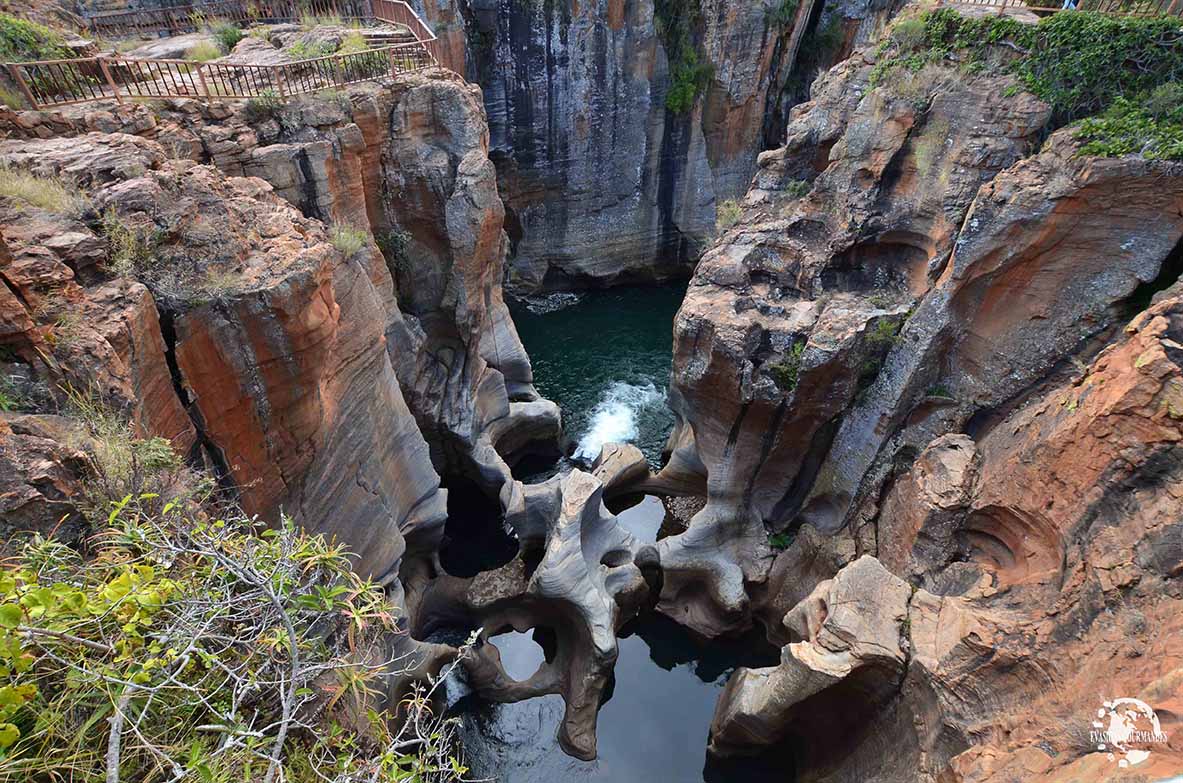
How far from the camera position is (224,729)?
2406 mm

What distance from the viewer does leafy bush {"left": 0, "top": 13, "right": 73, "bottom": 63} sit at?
7957mm

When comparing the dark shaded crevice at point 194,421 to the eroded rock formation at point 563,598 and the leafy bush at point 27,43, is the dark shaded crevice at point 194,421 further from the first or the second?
the leafy bush at point 27,43

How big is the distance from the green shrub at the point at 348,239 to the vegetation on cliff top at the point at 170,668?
19.2 feet

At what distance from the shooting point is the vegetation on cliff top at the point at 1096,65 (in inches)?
288

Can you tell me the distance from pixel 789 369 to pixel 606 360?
9400 mm

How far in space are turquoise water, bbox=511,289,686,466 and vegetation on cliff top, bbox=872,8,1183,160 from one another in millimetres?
9615

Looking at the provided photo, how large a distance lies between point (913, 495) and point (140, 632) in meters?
8.45

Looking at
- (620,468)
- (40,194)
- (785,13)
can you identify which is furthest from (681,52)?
(40,194)

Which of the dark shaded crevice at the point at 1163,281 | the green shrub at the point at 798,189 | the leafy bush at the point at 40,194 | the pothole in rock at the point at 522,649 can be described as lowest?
the pothole in rock at the point at 522,649

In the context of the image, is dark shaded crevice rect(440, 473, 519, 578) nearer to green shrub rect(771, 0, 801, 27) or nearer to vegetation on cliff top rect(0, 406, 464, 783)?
vegetation on cliff top rect(0, 406, 464, 783)

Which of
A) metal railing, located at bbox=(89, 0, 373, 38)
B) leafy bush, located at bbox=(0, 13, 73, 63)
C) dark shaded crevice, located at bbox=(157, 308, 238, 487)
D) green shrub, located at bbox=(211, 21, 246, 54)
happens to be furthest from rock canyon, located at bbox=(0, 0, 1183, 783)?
metal railing, located at bbox=(89, 0, 373, 38)

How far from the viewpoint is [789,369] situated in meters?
9.21

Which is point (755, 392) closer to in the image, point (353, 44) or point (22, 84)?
point (353, 44)

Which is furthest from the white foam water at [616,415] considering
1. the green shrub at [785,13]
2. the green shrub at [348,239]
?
the green shrub at [785,13]
